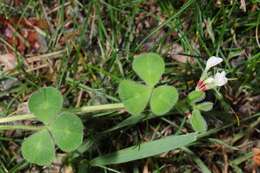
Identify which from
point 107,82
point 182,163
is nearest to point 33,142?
point 107,82

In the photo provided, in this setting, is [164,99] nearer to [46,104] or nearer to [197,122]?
[197,122]

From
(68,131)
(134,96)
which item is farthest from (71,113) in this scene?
(134,96)

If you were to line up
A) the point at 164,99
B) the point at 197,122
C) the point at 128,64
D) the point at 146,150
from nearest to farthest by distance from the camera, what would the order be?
1. the point at 164,99
2. the point at 197,122
3. the point at 146,150
4. the point at 128,64

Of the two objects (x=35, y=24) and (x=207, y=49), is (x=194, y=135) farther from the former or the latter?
(x=35, y=24)

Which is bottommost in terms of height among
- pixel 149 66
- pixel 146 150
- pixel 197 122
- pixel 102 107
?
pixel 146 150

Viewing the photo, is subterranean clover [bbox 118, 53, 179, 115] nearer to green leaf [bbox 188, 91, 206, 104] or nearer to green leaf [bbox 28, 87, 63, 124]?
green leaf [bbox 188, 91, 206, 104]

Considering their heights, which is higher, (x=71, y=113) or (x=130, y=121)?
(x=71, y=113)

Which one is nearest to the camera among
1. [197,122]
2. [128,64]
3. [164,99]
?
[164,99]

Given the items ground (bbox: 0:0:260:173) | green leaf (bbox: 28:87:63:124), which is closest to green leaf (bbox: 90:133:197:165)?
ground (bbox: 0:0:260:173)
